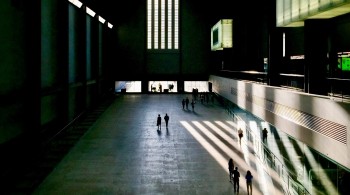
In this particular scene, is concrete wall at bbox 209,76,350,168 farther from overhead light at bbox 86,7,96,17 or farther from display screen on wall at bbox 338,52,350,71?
overhead light at bbox 86,7,96,17

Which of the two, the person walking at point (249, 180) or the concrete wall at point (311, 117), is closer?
the concrete wall at point (311, 117)

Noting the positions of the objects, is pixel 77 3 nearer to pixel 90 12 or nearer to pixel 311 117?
pixel 90 12

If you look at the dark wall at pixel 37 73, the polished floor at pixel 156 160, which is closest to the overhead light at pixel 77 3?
the dark wall at pixel 37 73

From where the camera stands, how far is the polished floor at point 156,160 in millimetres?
14836

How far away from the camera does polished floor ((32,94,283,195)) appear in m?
14.8

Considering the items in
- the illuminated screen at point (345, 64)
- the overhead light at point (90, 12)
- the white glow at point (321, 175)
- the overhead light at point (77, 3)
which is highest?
the overhead light at point (90, 12)

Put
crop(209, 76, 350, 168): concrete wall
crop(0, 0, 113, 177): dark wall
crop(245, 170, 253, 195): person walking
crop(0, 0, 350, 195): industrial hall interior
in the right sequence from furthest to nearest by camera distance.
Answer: crop(0, 0, 113, 177): dark wall
crop(0, 0, 350, 195): industrial hall interior
crop(245, 170, 253, 195): person walking
crop(209, 76, 350, 168): concrete wall

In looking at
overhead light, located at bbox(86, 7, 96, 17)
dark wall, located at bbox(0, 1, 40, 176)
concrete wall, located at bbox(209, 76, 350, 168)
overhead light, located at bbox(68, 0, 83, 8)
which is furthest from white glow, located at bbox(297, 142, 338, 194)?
overhead light, located at bbox(86, 7, 96, 17)

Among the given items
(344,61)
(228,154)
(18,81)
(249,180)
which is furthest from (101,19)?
(249,180)

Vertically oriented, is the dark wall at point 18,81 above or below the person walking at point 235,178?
above

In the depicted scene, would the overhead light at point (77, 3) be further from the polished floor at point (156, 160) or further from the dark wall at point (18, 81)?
the polished floor at point (156, 160)

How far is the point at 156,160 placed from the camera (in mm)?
18781

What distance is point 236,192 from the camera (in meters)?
14.2

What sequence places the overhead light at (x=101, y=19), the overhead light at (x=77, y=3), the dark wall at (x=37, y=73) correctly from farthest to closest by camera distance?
the overhead light at (x=101, y=19)
the overhead light at (x=77, y=3)
the dark wall at (x=37, y=73)
